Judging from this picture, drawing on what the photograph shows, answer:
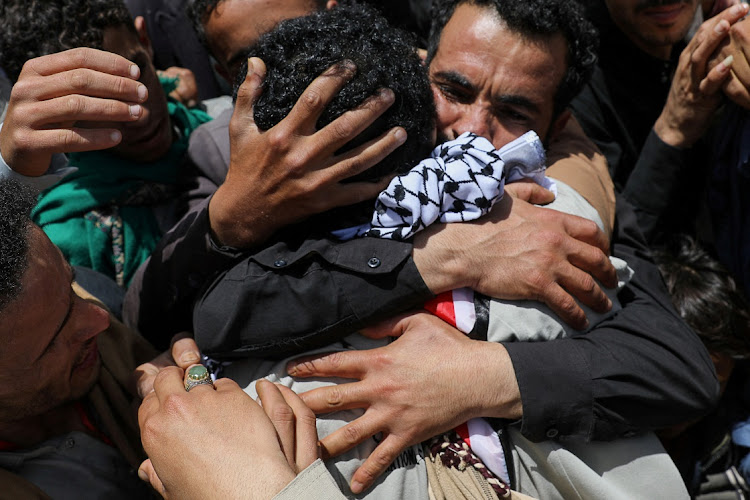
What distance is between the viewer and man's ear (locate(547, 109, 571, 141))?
2596 mm

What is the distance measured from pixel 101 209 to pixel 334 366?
1.55 m

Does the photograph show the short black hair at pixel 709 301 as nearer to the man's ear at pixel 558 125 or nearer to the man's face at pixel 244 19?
the man's ear at pixel 558 125

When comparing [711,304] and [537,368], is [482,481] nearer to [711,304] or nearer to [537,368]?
[537,368]

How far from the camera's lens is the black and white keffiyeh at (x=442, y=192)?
5.77 ft

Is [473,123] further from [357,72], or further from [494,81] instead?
[357,72]

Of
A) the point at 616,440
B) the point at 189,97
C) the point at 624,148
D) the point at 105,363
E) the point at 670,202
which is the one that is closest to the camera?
the point at 616,440

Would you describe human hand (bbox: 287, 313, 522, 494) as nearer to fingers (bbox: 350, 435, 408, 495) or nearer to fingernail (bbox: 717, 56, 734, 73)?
fingers (bbox: 350, 435, 408, 495)

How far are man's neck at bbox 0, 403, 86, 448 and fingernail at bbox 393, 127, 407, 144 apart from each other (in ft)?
4.81

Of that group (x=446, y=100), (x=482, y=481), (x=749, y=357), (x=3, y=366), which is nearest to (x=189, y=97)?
(x=446, y=100)

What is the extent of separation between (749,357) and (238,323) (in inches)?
88.9

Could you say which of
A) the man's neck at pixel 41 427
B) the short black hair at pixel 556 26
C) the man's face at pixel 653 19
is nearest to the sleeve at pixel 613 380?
the short black hair at pixel 556 26

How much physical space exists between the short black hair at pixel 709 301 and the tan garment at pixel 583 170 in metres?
→ 0.59

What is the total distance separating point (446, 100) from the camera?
2359 millimetres

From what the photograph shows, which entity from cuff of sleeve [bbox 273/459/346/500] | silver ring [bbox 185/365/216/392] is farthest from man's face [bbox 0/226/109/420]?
cuff of sleeve [bbox 273/459/346/500]
